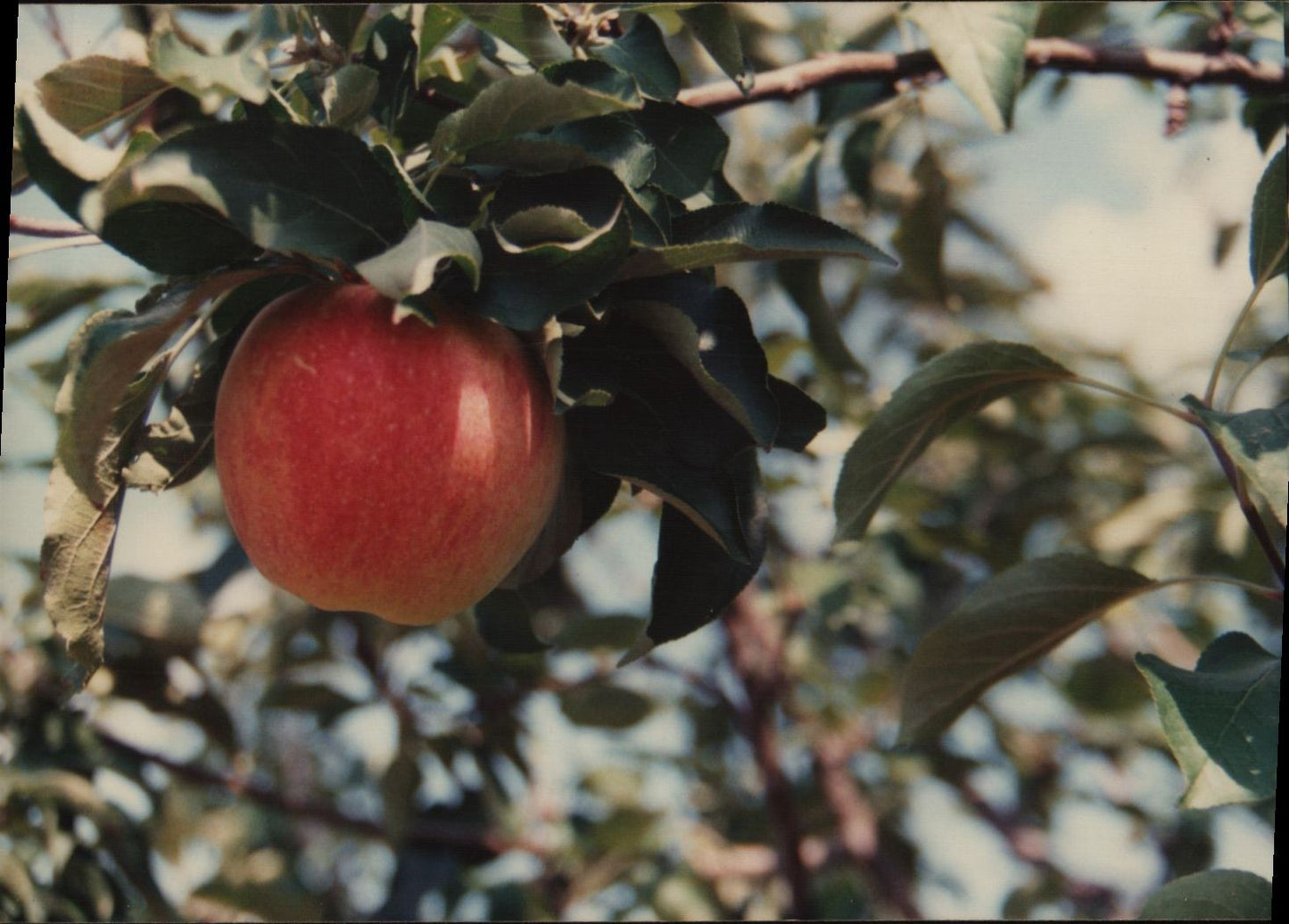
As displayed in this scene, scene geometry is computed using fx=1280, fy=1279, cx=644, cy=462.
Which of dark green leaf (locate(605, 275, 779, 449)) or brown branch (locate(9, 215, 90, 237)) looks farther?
brown branch (locate(9, 215, 90, 237))

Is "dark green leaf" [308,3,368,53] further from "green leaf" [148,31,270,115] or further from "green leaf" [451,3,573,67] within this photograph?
"green leaf" [148,31,270,115]

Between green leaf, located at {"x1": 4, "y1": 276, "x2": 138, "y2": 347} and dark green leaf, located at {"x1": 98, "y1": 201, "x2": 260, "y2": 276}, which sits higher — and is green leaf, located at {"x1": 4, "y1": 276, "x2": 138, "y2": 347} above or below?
below

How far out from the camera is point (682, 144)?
0.85 meters

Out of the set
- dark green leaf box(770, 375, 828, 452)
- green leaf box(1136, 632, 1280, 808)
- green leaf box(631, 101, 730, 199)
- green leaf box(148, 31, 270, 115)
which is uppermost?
green leaf box(148, 31, 270, 115)

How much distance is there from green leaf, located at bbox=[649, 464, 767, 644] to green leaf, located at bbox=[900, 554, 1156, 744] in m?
0.25

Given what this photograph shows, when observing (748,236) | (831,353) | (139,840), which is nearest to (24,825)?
(139,840)

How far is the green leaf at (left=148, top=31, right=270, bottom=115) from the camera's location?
633 millimetres

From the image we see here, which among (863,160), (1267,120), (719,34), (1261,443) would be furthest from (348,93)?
(1267,120)

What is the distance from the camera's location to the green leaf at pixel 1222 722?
2.28 ft

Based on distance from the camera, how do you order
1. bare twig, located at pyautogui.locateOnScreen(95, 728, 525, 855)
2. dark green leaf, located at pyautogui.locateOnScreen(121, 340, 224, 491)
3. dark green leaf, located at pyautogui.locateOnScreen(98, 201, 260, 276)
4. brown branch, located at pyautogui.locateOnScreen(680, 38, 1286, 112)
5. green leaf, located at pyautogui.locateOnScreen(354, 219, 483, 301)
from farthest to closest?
bare twig, located at pyautogui.locateOnScreen(95, 728, 525, 855) < brown branch, located at pyautogui.locateOnScreen(680, 38, 1286, 112) < dark green leaf, located at pyautogui.locateOnScreen(121, 340, 224, 491) < dark green leaf, located at pyautogui.locateOnScreen(98, 201, 260, 276) < green leaf, located at pyautogui.locateOnScreen(354, 219, 483, 301)

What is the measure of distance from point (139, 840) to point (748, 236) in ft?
3.73

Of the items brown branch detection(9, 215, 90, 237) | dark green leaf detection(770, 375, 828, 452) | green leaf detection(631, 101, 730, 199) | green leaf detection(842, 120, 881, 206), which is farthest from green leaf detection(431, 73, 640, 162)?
green leaf detection(842, 120, 881, 206)

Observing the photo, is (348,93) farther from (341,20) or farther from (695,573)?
(695,573)

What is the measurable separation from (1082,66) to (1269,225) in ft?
0.83
